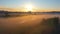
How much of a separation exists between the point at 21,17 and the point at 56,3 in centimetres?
43

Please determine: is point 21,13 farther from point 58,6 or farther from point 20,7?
point 58,6

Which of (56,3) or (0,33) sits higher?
(56,3)

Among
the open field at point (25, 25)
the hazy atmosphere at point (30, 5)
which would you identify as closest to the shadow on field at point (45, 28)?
the open field at point (25, 25)

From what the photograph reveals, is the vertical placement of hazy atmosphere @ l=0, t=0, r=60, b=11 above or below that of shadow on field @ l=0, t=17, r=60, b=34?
above

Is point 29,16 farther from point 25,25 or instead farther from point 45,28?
point 45,28

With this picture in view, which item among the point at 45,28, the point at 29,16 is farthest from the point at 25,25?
the point at 45,28

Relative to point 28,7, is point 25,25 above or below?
below

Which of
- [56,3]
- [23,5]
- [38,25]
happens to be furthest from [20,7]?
[56,3]

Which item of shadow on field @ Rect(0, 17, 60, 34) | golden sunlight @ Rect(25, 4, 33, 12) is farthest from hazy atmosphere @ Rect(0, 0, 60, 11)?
shadow on field @ Rect(0, 17, 60, 34)

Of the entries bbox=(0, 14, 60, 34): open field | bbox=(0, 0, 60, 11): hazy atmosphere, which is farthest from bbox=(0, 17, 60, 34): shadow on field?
bbox=(0, 0, 60, 11): hazy atmosphere

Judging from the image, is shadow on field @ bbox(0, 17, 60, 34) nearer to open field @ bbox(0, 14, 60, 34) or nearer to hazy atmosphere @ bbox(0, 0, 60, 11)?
open field @ bbox(0, 14, 60, 34)

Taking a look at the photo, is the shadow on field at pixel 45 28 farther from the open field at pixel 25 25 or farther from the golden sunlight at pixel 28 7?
the golden sunlight at pixel 28 7

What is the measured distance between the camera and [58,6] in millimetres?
1137

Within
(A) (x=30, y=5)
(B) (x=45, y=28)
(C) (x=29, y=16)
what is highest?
(A) (x=30, y=5)
